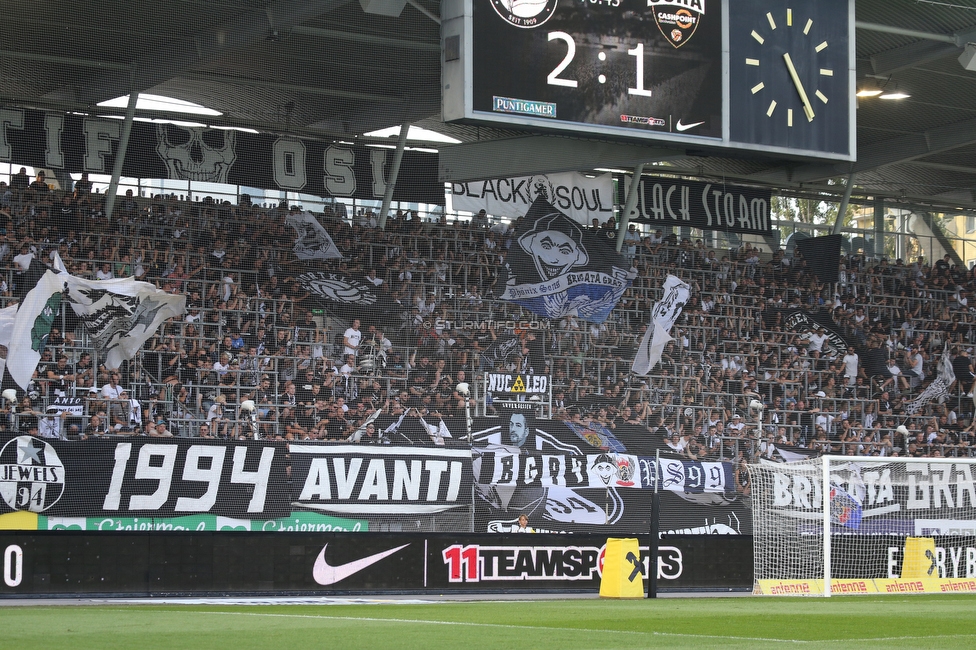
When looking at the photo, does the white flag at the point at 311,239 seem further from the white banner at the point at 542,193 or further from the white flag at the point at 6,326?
the white flag at the point at 6,326

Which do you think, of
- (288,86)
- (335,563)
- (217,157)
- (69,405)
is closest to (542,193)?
(288,86)

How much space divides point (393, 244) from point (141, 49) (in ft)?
18.9

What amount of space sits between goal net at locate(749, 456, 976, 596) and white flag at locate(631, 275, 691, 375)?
12.7ft

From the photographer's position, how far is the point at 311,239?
80.0ft

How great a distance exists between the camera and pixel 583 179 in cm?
2873

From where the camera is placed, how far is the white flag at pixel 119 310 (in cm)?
2064

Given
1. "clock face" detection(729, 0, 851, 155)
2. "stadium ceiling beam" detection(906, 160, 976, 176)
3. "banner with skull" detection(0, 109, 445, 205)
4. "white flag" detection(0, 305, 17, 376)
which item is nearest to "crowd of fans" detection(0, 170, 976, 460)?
"banner with skull" detection(0, 109, 445, 205)

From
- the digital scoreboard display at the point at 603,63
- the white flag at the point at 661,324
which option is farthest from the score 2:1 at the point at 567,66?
the white flag at the point at 661,324

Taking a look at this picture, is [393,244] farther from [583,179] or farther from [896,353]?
[896,353]

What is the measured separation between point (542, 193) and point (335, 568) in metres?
11.5

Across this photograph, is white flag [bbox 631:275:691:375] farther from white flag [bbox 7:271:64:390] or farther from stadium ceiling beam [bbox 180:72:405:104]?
white flag [bbox 7:271:64:390]

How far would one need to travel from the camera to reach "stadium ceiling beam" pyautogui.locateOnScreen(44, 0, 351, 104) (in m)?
20.6

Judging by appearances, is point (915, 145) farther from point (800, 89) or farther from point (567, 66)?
point (567, 66)

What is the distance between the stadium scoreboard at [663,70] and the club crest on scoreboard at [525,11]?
0.01 metres
